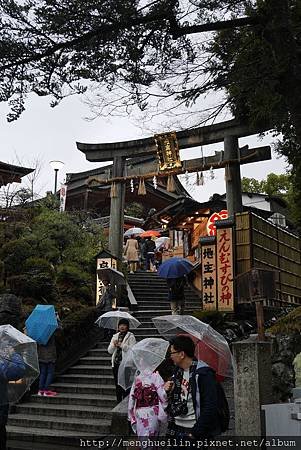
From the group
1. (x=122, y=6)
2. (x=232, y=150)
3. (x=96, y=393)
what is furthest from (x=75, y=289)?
(x=122, y=6)

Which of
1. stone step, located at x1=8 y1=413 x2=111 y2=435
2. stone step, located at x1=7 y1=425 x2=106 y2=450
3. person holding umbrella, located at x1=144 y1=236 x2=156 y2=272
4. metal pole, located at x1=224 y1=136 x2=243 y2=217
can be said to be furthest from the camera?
person holding umbrella, located at x1=144 y1=236 x2=156 y2=272

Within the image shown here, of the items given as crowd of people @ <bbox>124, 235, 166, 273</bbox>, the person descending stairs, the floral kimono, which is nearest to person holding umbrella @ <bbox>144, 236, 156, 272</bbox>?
crowd of people @ <bbox>124, 235, 166, 273</bbox>

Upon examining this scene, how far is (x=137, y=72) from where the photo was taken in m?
7.71

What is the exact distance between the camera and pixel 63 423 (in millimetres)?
8250

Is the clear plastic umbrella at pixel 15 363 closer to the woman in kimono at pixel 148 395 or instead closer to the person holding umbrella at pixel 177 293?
the woman in kimono at pixel 148 395

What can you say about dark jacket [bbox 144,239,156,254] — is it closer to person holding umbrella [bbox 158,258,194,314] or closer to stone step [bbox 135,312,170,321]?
stone step [bbox 135,312,170,321]

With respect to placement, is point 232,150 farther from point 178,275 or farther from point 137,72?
point 137,72

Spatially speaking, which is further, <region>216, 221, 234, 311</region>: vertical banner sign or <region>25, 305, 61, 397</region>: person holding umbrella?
<region>216, 221, 234, 311</region>: vertical banner sign

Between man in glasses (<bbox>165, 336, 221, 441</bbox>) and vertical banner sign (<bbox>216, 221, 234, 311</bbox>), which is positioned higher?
vertical banner sign (<bbox>216, 221, 234, 311</bbox>)

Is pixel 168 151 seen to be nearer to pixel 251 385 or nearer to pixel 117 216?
pixel 117 216

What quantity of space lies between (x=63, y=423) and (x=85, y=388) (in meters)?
1.76

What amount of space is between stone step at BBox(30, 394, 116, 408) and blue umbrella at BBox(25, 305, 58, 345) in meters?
1.29

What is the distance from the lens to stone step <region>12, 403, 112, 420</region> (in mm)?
8477

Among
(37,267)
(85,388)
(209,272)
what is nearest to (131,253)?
(37,267)
